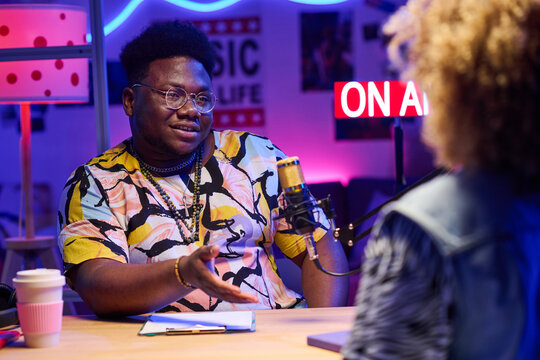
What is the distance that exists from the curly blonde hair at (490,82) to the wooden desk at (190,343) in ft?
2.04

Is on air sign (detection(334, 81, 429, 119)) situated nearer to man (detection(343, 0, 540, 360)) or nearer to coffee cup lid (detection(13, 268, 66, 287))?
coffee cup lid (detection(13, 268, 66, 287))

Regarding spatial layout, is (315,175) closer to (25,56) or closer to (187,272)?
(25,56)

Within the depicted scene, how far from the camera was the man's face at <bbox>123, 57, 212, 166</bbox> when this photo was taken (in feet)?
6.25

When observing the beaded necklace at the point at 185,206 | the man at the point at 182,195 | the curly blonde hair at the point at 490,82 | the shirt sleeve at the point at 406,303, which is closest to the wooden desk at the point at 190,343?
the man at the point at 182,195

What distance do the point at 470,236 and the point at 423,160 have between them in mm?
4190

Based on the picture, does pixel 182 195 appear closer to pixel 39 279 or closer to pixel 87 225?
pixel 87 225

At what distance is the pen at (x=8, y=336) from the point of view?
127 cm

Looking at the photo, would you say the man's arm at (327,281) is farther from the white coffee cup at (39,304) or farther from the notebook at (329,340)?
the white coffee cup at (39,304)

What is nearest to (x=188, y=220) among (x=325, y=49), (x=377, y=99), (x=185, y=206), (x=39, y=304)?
(x=185, y=206)

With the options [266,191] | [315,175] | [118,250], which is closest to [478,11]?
[118,250]

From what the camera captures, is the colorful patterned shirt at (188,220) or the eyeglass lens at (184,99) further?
the eyeglass lens at (184,99)

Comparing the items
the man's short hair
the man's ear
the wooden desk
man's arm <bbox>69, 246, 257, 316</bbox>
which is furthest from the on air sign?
man's arm <bbox>69, 246, 257, 316</bbox>

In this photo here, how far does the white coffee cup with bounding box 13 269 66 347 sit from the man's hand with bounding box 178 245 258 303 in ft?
0.86

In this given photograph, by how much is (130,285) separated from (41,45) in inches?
61.7
